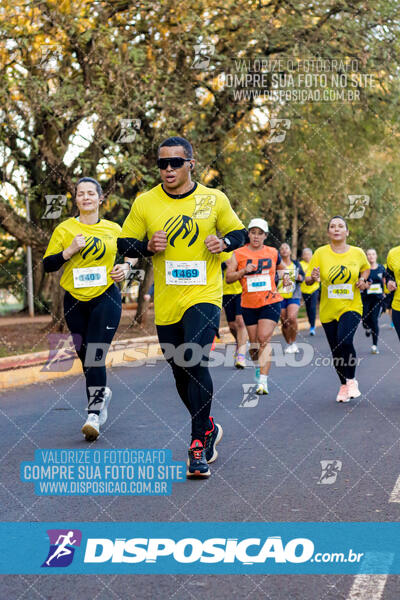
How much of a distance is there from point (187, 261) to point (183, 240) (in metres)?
0.14

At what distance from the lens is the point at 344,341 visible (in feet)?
29.6

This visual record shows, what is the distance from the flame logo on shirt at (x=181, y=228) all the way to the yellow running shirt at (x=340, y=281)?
370 centimetres

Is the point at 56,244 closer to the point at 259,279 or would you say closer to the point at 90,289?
the point at 90,289

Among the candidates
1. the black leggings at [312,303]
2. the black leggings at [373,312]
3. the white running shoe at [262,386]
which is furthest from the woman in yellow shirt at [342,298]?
the black leggings at [312,303]

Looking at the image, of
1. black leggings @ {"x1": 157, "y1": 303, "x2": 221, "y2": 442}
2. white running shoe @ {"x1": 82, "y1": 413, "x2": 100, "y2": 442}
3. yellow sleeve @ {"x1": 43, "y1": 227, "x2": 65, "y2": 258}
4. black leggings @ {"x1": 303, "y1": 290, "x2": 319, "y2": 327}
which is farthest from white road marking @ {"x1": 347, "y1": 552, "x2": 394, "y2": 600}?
black leggings @ {"x1": 303, "y1": 290, "x2": 319, "y2": 327}

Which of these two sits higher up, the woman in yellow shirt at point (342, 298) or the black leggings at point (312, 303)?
the woman in yellow shirt at point (342, 298)

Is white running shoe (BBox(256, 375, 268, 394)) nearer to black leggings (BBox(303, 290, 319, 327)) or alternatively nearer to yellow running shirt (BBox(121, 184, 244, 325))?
yellow running shirt (BBox(121, 184, 244, 325))

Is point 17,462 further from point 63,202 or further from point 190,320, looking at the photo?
point 63,202

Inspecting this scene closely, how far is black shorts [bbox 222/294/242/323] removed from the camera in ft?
41.9

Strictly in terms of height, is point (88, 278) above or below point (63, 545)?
above

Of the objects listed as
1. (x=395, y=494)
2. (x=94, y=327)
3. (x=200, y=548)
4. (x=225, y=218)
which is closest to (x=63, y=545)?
(x=200, y=548)

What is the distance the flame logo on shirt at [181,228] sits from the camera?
566cm

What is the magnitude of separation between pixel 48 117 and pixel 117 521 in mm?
10724

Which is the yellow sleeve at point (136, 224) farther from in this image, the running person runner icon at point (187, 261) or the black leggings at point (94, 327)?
the black leggings at point (94, 327)
